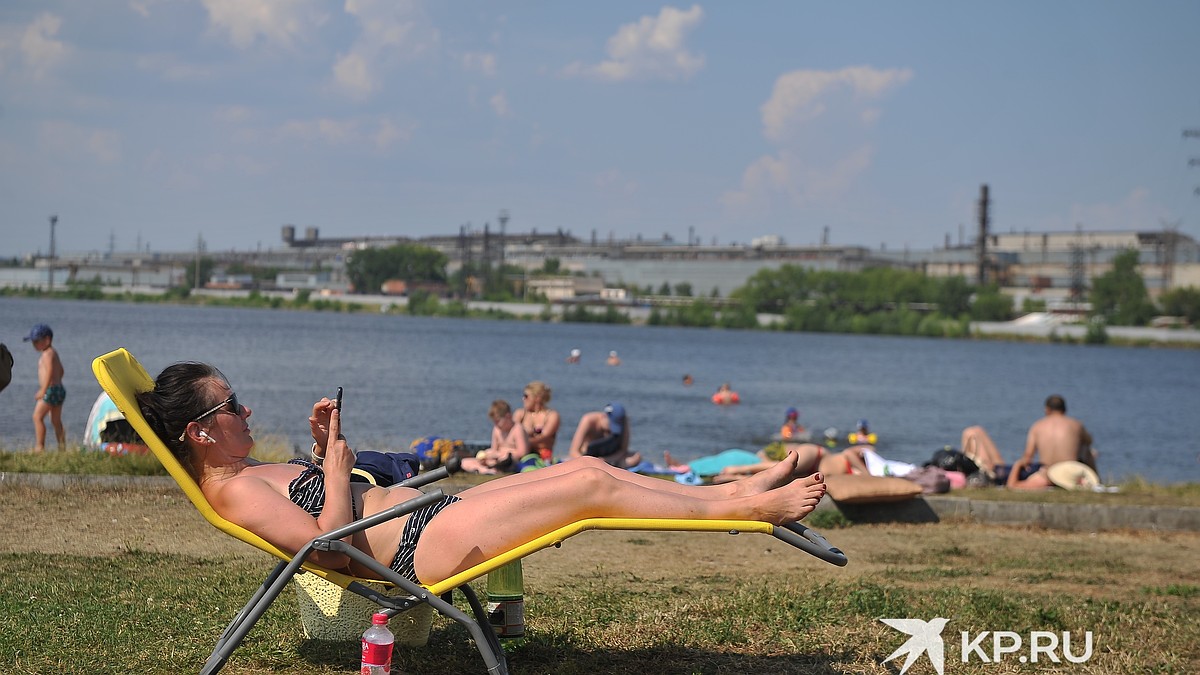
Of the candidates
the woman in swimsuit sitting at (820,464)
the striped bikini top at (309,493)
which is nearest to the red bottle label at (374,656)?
the striped bikini top at (309,493)

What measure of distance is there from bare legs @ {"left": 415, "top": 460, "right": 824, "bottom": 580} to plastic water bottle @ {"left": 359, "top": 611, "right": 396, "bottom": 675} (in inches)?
9.9

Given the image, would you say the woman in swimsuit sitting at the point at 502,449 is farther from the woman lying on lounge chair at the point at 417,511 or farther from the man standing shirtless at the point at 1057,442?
the woman lying on lounge chair at the point at 417,511

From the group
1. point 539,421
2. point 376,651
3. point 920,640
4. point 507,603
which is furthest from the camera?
point 539,421

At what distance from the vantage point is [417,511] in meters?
4.59

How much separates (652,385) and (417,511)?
137ft

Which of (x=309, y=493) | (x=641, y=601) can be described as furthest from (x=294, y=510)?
(x=641, y=601)

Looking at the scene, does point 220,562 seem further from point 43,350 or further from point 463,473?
point 43,350

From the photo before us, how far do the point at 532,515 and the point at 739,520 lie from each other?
72 cm

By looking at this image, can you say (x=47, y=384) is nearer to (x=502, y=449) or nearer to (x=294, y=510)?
(x=502, y=449)

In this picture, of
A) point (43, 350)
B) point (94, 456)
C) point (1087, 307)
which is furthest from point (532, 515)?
point (1087, 307)

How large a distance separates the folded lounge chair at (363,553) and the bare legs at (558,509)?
36 millimetres

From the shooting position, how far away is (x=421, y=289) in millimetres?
150875

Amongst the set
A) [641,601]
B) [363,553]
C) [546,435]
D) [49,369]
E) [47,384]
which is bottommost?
[546,435]

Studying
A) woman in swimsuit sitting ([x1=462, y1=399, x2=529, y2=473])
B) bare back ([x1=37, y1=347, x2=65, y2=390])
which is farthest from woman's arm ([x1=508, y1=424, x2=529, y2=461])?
bare back ([x1=37, y1=347, x2=65, y2=390])
